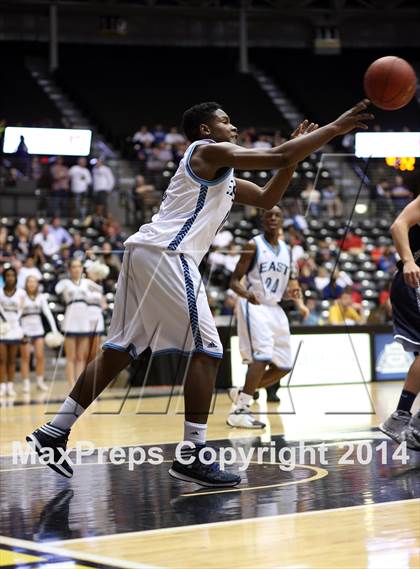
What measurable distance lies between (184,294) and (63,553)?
1.96 m

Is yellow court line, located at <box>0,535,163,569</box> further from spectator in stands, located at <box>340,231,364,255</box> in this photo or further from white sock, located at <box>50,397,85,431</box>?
spectator in stands, located at <box>340,231,364,255</box>

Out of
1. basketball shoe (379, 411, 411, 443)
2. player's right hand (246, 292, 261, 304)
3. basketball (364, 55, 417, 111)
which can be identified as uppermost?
basketball (364, 55, 417, 111)

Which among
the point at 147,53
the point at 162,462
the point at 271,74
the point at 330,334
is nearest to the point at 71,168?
the point at 330,334

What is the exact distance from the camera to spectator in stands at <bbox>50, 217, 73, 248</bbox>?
59.7 feet

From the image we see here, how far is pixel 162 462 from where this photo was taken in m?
6.84

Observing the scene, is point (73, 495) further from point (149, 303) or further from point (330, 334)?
point (330, 334)

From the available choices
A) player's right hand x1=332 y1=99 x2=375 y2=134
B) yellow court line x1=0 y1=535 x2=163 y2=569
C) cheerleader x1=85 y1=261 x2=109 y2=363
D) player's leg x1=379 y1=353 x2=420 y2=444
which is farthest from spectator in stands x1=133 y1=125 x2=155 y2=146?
yellow court line x1=0 y1=535 x2=163 y2=569

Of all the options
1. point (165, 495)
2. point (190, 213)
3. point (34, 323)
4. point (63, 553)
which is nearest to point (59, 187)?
point (34, 323)

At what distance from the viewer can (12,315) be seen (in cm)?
1448

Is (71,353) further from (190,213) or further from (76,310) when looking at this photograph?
(190,213)

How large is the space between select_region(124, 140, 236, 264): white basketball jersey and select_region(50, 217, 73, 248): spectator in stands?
12.3m

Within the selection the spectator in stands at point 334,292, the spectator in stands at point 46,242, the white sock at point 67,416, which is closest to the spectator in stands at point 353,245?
the spectator in stands at point 334,292

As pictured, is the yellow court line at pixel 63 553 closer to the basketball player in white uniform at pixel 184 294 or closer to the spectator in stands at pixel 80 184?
the basketball player in white uniform at pixel 184 294

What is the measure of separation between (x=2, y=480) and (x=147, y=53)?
2427 centimetres
